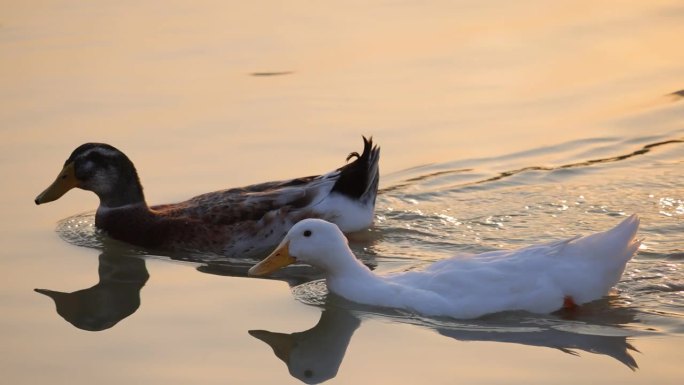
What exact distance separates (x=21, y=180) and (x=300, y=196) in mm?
2605

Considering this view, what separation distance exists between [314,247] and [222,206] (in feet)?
6.20

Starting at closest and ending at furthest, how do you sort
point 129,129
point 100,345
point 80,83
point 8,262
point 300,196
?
1. point 100,345
2. point 8,262
3. point 300,196
4. point 129,129
5. point 80,83

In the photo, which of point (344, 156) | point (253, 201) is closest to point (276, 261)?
point (253, 201)

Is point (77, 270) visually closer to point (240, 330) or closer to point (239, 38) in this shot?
point (240, 330)

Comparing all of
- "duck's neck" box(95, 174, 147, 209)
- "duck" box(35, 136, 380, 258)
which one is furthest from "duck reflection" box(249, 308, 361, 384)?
"duck's neck" box(95, 174, 147, 209)

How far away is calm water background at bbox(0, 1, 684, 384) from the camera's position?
905 centimetres

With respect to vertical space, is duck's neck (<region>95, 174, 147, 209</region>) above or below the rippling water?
above

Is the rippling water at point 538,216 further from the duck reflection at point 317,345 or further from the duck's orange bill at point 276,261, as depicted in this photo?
the duck's orange bill at point 276,261

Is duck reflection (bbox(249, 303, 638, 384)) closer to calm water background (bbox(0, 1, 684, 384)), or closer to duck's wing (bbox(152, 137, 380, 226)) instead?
calm water background (bbox(0, 1, 684, 384))

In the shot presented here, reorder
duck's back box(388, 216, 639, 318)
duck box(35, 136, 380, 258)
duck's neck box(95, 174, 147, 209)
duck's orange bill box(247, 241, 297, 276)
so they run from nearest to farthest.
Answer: duck's back box(388, 216, 639, 318) → duck's orange bill box(247, 241, 297, 276) → duck box(35, 136, 380, 258) → duck's neck box(95, 174, 147, 209)

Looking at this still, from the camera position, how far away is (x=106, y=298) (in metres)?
10.5

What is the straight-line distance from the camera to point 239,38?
53.5 ft

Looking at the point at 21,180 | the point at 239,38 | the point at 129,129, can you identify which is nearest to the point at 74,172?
the point at 21,180

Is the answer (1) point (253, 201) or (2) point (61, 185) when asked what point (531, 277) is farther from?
(2) point (61, 185)
